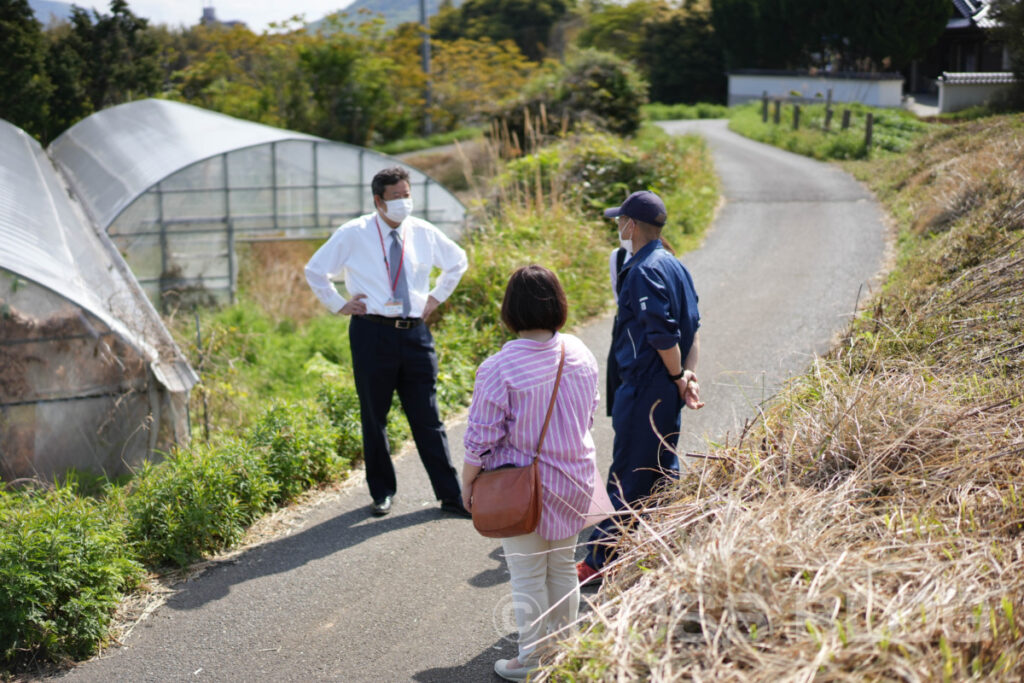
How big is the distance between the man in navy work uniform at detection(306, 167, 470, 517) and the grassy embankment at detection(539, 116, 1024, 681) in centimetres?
171

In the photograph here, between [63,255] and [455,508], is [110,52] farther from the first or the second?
[455,508]

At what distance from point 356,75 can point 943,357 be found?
28.4 metres

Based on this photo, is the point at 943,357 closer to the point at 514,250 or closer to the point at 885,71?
the point at 514,250

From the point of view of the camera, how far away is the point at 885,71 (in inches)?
1021

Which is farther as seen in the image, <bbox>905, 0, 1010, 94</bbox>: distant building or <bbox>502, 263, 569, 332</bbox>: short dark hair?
<bbox>905, 0, 1010, 94</bbox>: distant building

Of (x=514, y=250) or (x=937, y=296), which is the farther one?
(x=514, y=250)

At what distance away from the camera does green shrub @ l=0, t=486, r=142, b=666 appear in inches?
155

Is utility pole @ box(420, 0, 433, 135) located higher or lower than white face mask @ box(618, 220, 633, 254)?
higher

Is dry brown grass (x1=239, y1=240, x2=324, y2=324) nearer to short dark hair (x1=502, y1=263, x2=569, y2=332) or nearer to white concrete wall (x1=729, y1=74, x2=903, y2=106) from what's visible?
short dark hair (x1=502, y1=263, x2=569, y2=332)

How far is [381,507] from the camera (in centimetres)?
533

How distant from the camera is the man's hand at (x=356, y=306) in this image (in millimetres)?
4945

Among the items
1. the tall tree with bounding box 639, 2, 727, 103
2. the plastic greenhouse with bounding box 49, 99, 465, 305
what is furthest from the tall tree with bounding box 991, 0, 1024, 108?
the tall tree with bounding box 639, 2, 727, 103

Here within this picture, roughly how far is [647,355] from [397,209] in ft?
5.62

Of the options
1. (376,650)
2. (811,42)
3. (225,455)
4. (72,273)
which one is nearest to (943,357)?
(376,650)
